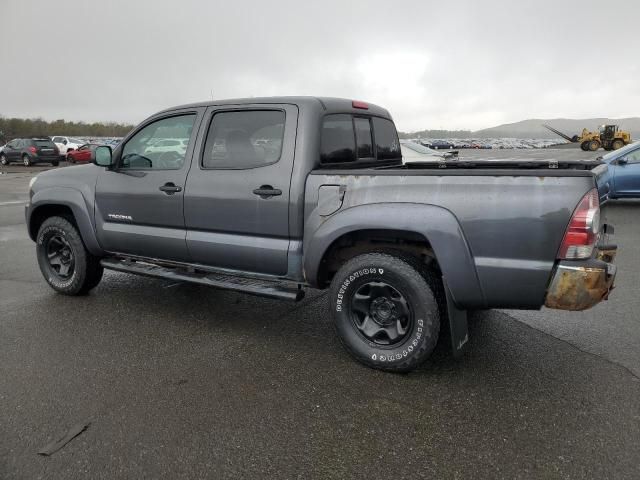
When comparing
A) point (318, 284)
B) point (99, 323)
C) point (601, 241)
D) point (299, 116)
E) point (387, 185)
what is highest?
point (299, 116)

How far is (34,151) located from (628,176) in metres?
28.5

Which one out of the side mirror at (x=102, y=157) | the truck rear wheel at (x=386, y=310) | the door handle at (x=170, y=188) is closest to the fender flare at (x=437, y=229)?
the truck rear wheel at (x=386, y=310)

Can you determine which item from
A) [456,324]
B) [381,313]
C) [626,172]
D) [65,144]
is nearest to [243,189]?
[381,313]

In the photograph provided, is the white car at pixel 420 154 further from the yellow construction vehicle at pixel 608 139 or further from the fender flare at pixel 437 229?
the yellow construction vehicle at pixel 608 139

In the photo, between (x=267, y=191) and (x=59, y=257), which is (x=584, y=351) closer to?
(x=267, y=191)

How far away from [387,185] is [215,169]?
149 cm

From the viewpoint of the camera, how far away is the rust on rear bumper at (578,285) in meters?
2.74

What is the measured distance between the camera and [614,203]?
37.3 ft

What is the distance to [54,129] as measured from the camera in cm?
6675

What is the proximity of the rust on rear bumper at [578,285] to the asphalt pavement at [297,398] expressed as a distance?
2.07ft

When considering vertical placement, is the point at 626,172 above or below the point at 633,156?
below

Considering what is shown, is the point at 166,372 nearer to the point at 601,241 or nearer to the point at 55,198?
the point at 55,198

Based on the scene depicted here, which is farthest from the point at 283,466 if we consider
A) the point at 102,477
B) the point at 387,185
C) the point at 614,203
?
the point at 614,203

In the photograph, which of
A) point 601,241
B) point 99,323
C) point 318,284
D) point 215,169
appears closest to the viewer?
point 601,241
